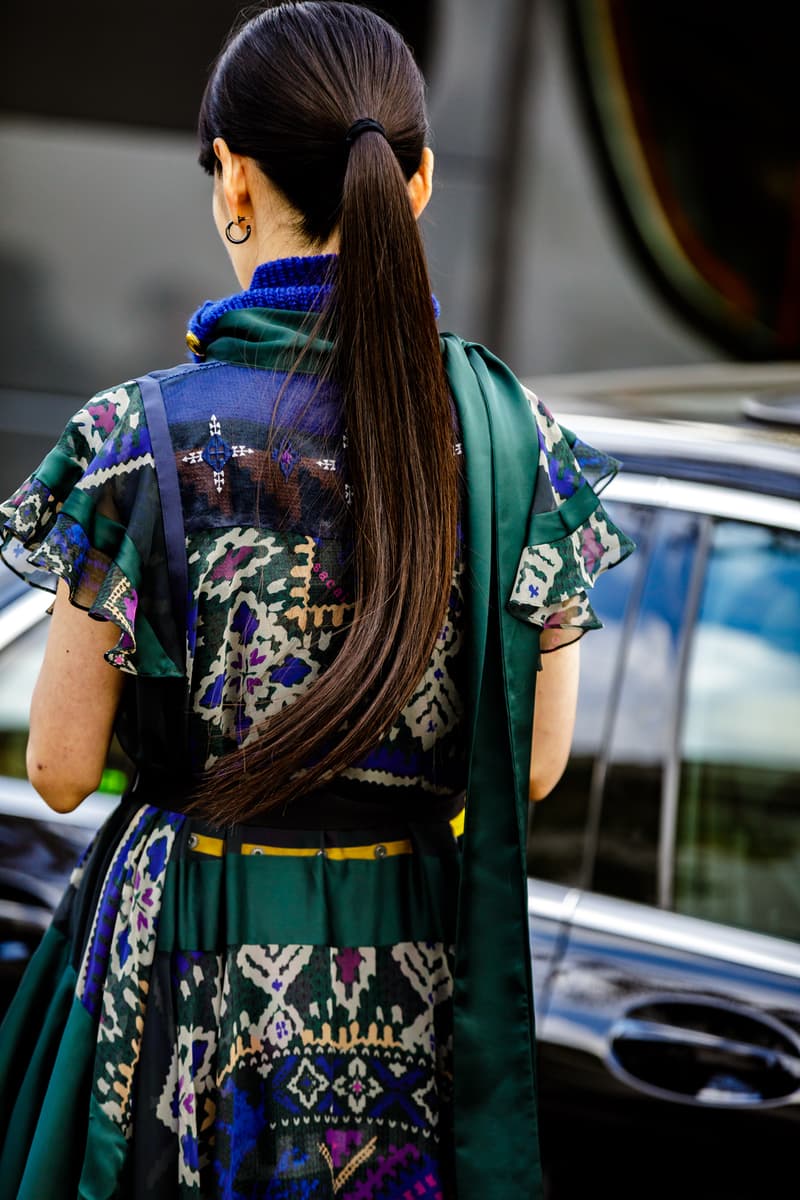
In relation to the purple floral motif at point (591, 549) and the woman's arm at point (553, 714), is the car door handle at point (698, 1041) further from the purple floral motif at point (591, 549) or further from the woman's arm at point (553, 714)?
the purple floral motif at point (591, 549)

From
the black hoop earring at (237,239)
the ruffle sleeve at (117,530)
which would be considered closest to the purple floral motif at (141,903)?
the ruffle sleeve at (117,530)

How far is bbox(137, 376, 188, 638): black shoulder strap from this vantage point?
1.33 m

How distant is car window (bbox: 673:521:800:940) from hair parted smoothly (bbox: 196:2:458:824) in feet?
2.50

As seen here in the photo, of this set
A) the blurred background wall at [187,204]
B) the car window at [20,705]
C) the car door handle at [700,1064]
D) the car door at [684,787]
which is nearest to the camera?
the car door handle at [700,1064]

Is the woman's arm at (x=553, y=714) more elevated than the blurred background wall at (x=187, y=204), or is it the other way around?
the blurred background wall at (x=187, y=204)

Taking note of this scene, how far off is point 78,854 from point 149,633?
909mm

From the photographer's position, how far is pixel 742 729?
6.64 feet

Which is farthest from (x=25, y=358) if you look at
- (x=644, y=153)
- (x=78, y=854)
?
(x=78, y=854)

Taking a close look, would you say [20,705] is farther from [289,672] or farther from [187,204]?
[187,204]

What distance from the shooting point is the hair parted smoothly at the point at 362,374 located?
1346mm

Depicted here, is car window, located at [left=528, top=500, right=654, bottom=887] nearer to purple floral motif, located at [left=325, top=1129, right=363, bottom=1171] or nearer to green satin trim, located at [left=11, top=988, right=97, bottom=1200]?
purple floral motif, located at [left=325, top=1129, right=363, bottom=1171]

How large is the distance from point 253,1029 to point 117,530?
53cm

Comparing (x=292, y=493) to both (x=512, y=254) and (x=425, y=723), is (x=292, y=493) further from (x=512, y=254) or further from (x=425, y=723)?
(x=512, y=254)

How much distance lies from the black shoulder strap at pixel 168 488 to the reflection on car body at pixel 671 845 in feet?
2.90
